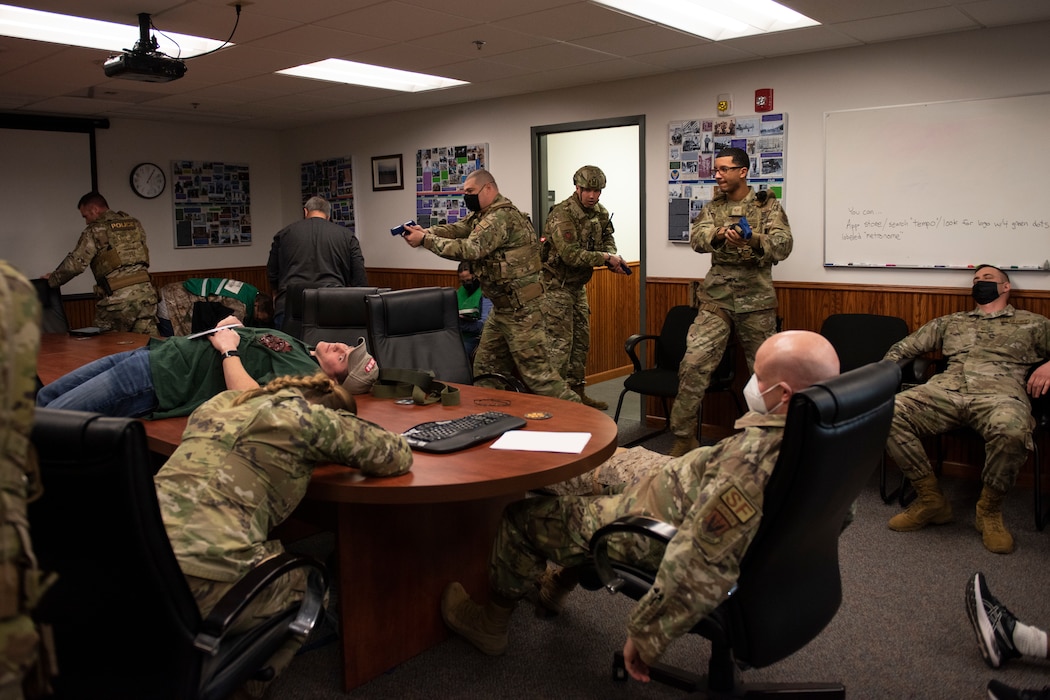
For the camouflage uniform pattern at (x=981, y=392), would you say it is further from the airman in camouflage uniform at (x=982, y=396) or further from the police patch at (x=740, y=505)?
the police patch at (x=740, y=505)

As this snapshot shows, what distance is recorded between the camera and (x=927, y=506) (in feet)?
12.8

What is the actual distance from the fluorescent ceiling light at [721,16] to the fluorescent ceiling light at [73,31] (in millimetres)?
2421

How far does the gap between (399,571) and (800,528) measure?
4.42 ft

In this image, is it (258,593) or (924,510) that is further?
(924,510)

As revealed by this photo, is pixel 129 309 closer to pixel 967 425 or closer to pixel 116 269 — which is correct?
pixel 116 269

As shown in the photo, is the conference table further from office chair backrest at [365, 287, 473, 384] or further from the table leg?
office chair backrest at [365, 287, 473, 384]

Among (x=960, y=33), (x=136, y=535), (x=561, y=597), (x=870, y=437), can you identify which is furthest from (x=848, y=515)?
(x=960, y=33)

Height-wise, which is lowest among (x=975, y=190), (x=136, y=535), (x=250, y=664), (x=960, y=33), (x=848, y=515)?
(x=250, y=664)

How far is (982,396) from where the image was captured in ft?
13.0

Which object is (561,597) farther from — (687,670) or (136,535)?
(136,535)

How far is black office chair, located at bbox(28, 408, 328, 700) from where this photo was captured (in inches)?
60.9

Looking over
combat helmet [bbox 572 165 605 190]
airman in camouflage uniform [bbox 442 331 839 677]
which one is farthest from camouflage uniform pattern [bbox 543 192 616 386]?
airman in camouflage uniform [bbox 442 331 839 677]

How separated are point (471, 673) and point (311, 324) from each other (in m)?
2.16

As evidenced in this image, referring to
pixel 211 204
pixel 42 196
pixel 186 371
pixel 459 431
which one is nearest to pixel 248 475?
pixel 459 431
